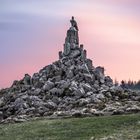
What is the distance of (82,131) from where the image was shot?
60.3m

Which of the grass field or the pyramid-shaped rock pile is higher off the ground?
the pyramid-shaped rock pile

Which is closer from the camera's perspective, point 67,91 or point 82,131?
point 82,131

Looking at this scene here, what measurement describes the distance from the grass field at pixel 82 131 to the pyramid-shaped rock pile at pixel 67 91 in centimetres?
2141

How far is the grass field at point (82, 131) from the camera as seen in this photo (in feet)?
180

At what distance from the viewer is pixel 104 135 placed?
180 feet

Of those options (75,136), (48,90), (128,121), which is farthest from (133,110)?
(48,90)

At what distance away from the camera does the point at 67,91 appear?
12050 cm

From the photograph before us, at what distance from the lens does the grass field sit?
54987mm

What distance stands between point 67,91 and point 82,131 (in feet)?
198

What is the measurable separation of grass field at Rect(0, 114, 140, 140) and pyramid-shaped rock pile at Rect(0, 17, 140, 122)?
70.2 feet

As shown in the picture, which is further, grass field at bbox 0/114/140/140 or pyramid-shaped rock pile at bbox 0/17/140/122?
pyramid-shaped rock pile at bbox 0/17/140/122

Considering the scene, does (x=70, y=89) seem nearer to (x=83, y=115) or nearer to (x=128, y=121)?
(x=83, y=115)

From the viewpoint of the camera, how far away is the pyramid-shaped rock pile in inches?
4151

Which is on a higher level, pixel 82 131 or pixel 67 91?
pixel 67 91
